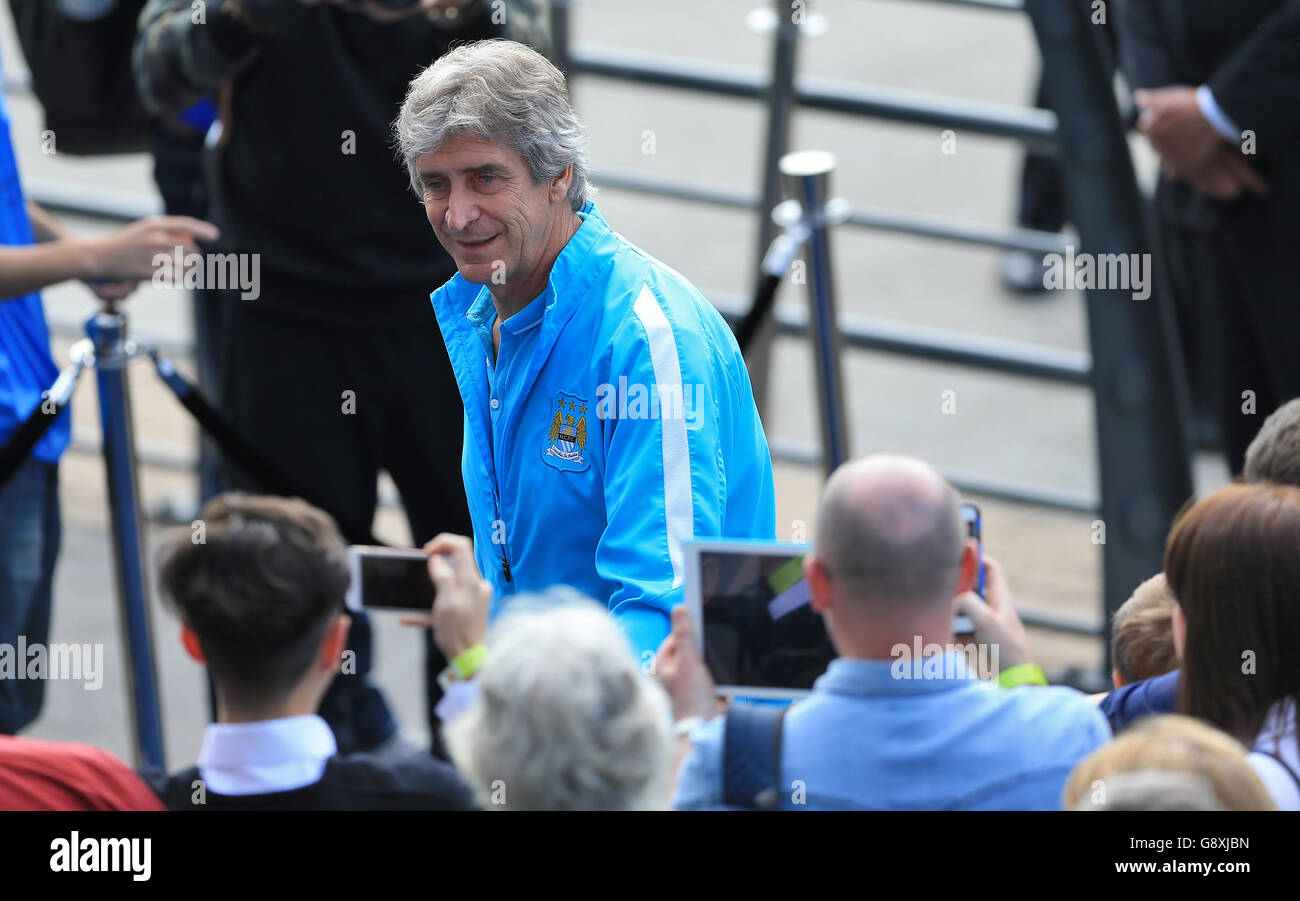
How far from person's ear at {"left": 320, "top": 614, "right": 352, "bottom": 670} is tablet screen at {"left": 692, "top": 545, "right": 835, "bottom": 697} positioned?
0.58 m

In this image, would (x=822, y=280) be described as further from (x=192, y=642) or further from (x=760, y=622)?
(x=192, y=642)

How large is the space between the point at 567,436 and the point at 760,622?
0.45 metres

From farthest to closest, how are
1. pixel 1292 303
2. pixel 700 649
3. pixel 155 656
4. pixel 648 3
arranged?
pixel 648 3 → pixel 1292 303 → pixel 155 656 → pixel 700 649

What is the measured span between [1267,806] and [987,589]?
27.2 inches

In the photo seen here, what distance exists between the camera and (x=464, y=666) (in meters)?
2.72

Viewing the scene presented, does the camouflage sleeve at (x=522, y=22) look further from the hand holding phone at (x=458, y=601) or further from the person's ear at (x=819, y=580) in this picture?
the person's ear at (x=819, y=580)

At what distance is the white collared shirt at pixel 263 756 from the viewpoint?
2.64m

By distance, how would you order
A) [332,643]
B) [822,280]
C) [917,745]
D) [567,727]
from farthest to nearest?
[822,280]
[332,643]
[917,745]
[567,727]

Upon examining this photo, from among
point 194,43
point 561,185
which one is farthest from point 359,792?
point 194,43

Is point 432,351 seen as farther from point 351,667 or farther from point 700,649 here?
point 700,649

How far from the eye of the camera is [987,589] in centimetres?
284

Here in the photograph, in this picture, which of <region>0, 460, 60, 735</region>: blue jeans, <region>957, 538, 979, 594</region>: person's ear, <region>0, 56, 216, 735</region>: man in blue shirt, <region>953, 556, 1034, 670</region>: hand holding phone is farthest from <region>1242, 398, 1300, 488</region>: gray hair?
<region>0, 460, 60, 735</region>: blue jeans

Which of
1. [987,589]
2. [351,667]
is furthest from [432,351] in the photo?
[987,589]
